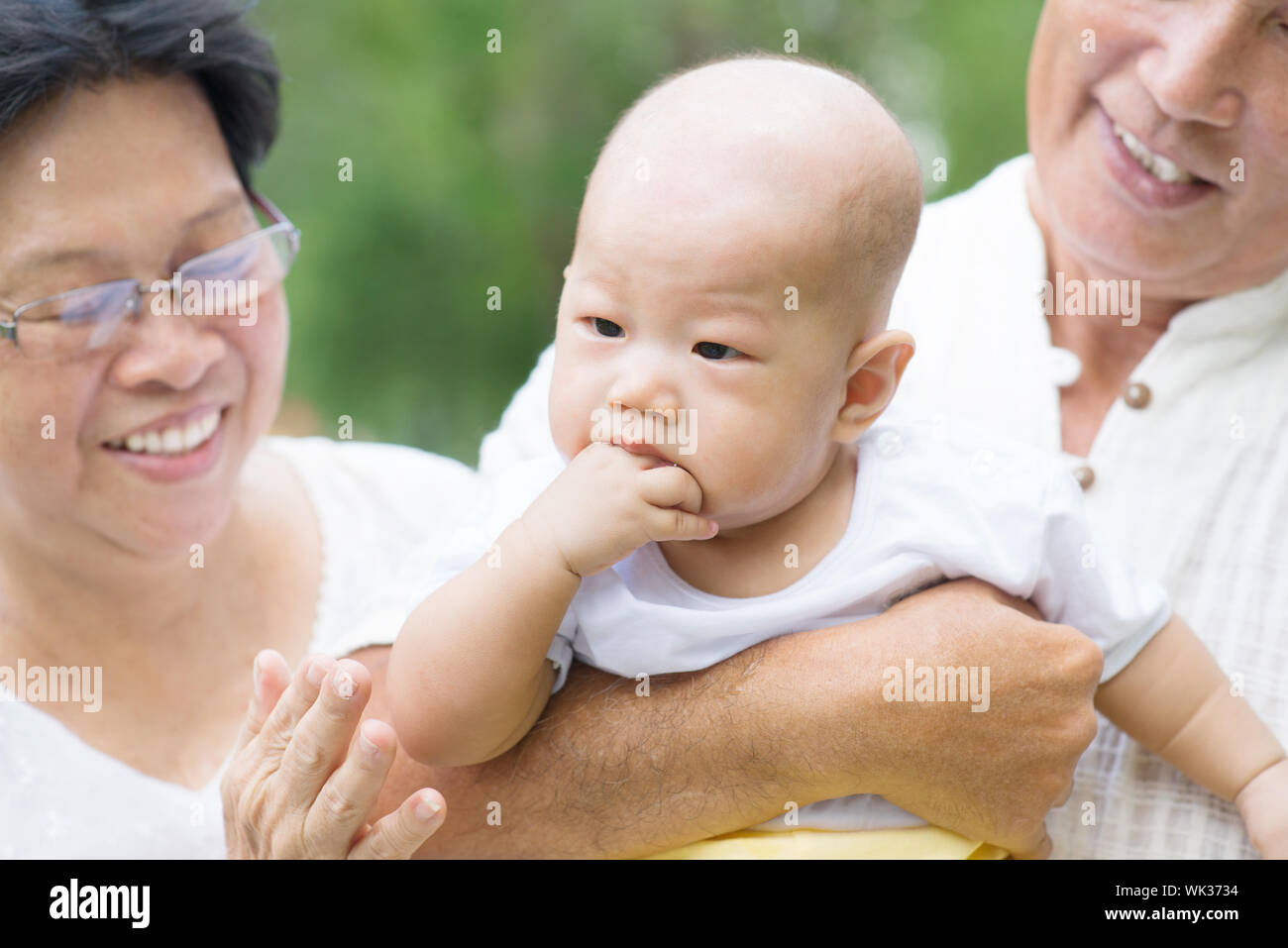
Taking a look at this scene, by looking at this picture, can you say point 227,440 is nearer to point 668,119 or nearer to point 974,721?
point 668,119

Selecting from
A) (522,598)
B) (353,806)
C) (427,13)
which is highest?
(427,13)

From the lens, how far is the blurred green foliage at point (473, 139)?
17.6 feet

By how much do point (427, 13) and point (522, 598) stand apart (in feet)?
15.3

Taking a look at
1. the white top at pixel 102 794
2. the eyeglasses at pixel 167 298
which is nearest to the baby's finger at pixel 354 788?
the white top at pixel 102 794

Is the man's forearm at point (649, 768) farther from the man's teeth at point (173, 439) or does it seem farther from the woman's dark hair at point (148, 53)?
the woman's dark hair at point (148, 53)

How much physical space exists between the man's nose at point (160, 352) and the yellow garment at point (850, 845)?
4.10ft

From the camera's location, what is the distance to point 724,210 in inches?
61.9

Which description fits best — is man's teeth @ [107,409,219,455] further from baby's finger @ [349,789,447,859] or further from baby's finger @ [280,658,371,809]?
baby's finger @ [349,789,447,859]

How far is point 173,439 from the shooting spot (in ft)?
7.54

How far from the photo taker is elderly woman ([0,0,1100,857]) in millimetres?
1791

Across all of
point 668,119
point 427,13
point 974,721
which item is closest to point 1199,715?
point 974,721

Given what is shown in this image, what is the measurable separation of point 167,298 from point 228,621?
73 centimetres

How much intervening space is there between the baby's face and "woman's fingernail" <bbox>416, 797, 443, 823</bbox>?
56cm

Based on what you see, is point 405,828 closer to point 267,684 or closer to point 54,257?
point 267,684
